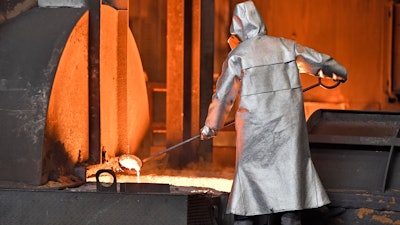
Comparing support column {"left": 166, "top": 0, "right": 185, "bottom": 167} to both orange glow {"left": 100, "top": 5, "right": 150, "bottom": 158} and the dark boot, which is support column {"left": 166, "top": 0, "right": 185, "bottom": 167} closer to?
orange glow {"left": 100, "top": 5, "right": 150, "bottom": 158}

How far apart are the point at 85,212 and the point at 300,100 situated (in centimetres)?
143

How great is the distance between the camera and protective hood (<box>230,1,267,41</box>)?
16.0 ft

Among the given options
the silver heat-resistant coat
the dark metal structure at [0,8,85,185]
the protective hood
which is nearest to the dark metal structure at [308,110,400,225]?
the silver heat-resistant coat

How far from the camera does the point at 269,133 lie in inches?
187

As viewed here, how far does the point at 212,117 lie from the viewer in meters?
4.93

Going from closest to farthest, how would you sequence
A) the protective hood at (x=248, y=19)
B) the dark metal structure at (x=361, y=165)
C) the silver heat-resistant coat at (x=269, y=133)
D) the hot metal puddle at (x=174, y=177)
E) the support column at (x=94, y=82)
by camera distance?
the silver heat-resistant coat at (x=269, y=133) → the protective hood at (x=248, y=19) → the dark metal structure at (x=361, y=165) → the support column at (x=94, y=82) → the hot metal puddle at (x=174, y=177)

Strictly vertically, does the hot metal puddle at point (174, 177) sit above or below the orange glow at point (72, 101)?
below

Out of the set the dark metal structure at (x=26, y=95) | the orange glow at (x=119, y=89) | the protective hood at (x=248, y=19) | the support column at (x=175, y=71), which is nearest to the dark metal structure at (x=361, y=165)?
the protective hood at (x=248, y=19)

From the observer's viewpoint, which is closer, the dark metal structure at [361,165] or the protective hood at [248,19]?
the protective hood at [248,19]

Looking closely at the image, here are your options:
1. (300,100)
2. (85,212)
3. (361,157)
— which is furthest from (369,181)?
(85,212)

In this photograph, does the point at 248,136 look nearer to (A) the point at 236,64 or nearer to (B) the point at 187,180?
(A) the point at 236,64

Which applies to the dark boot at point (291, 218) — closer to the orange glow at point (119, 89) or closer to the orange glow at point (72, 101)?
the orange glow at point (72, 101)

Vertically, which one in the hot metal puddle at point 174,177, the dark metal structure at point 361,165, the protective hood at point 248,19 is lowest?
the hot metal puddle at point 174,177

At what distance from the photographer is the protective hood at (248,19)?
488 centimetres
